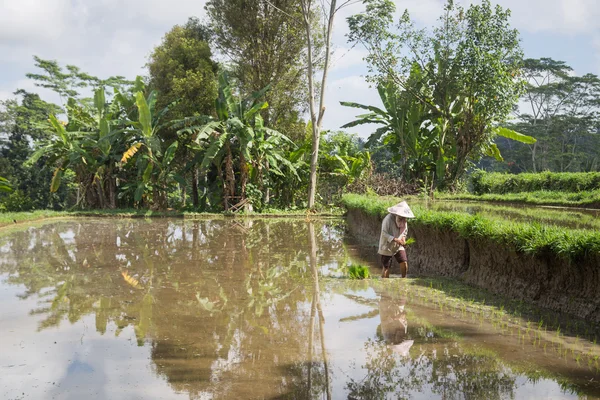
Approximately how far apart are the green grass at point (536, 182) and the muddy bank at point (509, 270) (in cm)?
791

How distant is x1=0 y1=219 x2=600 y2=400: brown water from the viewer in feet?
14.4

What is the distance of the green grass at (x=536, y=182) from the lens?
1600 cm

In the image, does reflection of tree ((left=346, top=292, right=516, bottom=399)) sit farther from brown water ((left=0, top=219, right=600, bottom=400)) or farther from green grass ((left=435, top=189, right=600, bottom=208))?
green grass ((left=435, top=189, right=600, bottom=208))

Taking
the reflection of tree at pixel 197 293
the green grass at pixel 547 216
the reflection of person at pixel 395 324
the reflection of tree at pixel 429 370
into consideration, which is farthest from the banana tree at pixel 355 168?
the reflection of tree at pixel 429 370

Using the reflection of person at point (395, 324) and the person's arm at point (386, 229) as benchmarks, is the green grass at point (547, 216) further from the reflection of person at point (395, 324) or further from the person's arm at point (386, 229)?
the reflection of person at point (395, 324)

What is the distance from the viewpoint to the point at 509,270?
7.36m

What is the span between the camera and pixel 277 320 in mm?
6348

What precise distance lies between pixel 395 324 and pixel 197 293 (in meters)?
2.82

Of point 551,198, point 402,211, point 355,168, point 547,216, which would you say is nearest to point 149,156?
point 355,168

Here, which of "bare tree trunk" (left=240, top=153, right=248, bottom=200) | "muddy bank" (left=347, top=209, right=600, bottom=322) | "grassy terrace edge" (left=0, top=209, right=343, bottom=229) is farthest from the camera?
"bare tree trunk" (left=240, top=153, right=248, bottom=200)

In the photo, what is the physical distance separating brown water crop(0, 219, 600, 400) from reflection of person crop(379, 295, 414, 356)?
0.02 meters

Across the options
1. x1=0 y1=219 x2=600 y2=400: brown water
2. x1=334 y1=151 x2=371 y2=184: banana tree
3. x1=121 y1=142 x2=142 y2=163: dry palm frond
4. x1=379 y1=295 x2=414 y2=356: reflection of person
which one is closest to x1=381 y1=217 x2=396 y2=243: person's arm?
x1=0 y1=219 x2=600 y2=400: brown water

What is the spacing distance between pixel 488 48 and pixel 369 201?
28.0 feet

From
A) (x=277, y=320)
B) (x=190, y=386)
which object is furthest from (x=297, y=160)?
(x=190, y=386)
